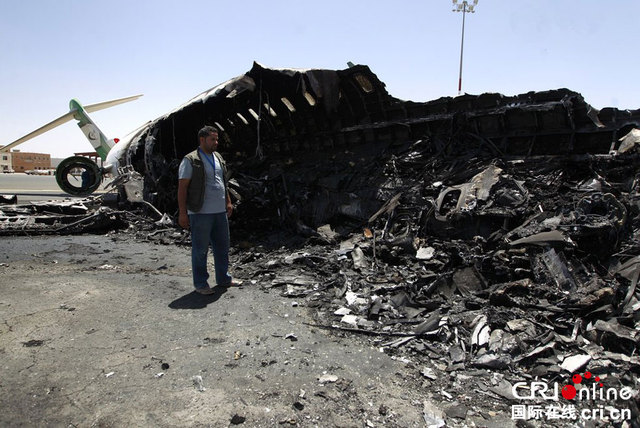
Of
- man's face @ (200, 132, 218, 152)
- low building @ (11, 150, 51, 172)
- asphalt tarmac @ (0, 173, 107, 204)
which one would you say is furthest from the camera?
low building @ (11, 150, 51, 172)

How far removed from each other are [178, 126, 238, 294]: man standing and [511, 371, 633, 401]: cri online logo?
10.5ft

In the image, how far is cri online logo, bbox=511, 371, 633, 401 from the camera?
2457 mm

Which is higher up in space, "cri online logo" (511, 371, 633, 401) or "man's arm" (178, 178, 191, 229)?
"man's arm" (178, 178, 191, 229)

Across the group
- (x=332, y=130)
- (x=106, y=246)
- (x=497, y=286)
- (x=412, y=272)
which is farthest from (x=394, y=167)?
(x=106, y=246)

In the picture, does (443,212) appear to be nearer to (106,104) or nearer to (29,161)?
(106,104)

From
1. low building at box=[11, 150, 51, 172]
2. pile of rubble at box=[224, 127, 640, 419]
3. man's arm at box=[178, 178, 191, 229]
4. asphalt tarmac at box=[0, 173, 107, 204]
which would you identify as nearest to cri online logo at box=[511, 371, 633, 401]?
pile of rubble at box=[224, 127, 640, 419]

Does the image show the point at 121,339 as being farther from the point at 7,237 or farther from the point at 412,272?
the point at 7,237

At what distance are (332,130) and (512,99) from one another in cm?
415

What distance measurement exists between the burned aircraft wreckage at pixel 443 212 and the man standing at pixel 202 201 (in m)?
0.95

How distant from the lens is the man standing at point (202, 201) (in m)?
4.29

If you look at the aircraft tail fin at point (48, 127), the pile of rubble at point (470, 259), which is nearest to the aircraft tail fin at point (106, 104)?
the aircraft tail fin at point (48, 127)

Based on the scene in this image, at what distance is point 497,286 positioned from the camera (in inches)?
160

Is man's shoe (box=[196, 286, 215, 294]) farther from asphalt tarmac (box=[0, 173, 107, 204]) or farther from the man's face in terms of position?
asphalt tarmac (box=[0, 173, 107, 204])

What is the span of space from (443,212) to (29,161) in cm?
8822
